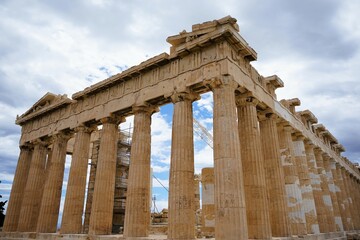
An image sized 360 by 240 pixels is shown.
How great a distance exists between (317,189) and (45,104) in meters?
25.5

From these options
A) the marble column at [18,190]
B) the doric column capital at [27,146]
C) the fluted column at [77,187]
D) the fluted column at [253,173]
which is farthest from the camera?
the doric column capital at [27,146]

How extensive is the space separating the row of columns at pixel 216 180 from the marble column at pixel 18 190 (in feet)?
0.28

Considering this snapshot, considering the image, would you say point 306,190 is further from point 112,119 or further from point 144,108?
point 112,119

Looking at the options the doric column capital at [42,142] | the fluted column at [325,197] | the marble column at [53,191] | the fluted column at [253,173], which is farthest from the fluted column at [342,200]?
the doric column capital at [42,142]

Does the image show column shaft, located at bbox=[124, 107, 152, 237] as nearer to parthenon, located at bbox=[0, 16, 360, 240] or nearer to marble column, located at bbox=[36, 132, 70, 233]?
parthenon, located at bbox=[0, 16, 360, 240]

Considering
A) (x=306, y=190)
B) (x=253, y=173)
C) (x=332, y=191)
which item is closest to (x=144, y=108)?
(x=253, y=173)

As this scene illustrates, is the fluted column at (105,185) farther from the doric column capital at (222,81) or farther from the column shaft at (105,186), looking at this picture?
the doric column capital at (222,81)

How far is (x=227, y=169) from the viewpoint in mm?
12477

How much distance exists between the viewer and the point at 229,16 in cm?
1430

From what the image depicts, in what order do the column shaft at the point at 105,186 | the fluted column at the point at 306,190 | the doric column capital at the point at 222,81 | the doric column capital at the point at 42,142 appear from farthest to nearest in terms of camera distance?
the doric column capital at the point at 42,142, the fluted column at the point at 306,190, the column shaft at the point at 105,186, the doric column capital at the point at 222,81

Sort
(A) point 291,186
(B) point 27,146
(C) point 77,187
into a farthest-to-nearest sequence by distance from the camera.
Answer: (B) point 27,146 < (C) point 77,187 < (A) point 291,186

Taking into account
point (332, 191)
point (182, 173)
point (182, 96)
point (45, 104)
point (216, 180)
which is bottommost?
point (216, 180)

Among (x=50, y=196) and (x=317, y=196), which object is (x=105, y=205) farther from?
(x=317, y=196)

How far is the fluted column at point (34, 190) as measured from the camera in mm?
23391
